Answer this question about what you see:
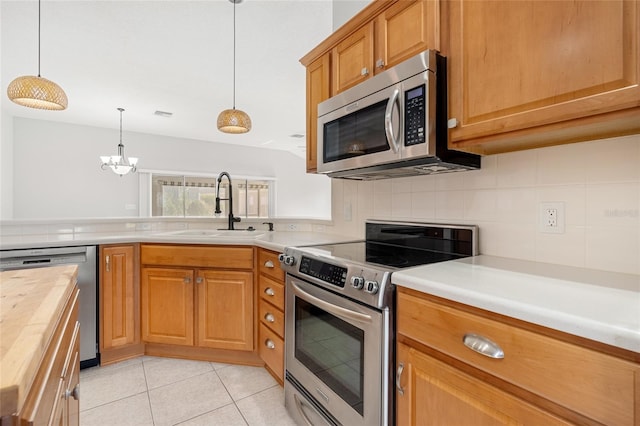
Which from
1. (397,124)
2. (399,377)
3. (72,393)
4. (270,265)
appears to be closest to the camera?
(72,393)

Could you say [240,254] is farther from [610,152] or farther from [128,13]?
[128,13]

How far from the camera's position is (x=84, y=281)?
204 cm

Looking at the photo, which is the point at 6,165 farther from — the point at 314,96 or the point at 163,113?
the point at 314,96

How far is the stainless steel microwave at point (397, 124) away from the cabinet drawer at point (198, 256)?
0.89 metres

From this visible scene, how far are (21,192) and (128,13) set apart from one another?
457 centimetres

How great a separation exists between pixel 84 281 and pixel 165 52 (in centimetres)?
228

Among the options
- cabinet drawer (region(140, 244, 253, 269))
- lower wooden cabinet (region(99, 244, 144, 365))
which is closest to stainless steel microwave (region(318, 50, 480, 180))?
cabinet drawer (region(140, 244, 253, 269))

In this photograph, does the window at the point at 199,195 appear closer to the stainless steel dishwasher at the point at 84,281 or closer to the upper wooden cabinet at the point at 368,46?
the stainless steel dishwasher at the point at 84,281

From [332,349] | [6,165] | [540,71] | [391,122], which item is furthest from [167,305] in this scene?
[6,165]

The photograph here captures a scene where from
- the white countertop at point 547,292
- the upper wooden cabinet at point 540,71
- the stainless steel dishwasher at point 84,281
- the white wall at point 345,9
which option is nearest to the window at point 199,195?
the stainless steel dishwasher at point 84,281

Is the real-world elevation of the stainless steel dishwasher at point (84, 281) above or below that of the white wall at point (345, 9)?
below

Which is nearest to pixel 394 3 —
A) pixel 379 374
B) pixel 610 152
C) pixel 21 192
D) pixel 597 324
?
pixel 610 152

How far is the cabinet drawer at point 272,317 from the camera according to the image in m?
1.82

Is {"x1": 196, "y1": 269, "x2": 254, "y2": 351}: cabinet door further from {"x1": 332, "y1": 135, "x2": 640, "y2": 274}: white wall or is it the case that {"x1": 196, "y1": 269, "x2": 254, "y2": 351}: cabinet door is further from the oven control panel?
{"x1": 332, "y1": 135, "x2": 640, "y2": 274}: white wall
